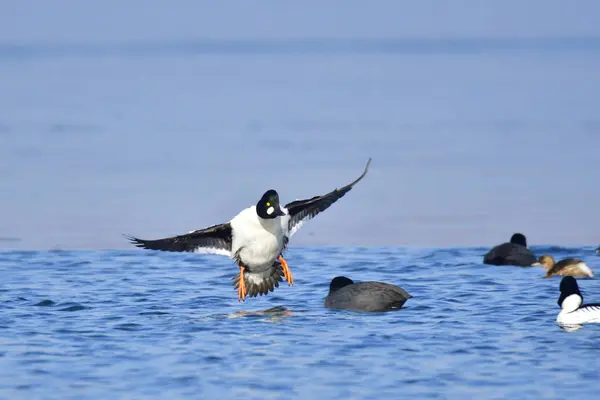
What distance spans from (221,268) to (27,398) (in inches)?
272

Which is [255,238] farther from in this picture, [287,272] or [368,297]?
[368,297]

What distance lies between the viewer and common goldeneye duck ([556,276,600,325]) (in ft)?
38.1

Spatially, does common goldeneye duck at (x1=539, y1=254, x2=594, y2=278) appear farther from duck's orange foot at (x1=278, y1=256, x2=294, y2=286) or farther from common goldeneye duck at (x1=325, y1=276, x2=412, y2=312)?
duck's orange foot at (x1=278, y1=256, x2=294, y2=286)

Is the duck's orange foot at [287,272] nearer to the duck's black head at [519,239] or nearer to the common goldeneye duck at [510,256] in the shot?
the common goldeneye duck at [510,256]

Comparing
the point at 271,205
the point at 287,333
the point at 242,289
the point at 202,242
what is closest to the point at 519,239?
the point at 242,289

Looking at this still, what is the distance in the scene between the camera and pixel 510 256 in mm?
15266

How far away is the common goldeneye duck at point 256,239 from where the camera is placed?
12.9 meters

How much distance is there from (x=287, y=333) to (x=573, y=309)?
267cm

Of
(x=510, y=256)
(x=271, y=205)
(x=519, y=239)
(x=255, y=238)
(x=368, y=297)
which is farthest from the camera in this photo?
(x=519, y=239)

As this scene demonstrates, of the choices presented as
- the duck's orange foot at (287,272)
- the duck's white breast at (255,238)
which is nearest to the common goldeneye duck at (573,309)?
the duck's orange foot at (287,272)

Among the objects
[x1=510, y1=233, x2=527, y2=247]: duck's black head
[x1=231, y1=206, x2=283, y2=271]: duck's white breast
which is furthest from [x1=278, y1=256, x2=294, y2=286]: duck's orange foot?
[x1=510, y1=233, x2=527, y2=247]: duck's black head

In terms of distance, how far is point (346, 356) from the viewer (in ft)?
34.4

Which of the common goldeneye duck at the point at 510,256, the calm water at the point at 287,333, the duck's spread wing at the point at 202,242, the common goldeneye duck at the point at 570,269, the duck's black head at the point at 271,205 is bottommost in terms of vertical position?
the calm water at the point at 287,333

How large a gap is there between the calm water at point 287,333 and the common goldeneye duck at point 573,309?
14cm
